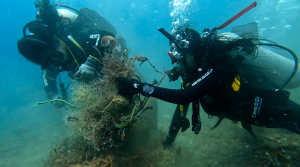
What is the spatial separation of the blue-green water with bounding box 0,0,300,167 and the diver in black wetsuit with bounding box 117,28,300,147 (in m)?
1.47

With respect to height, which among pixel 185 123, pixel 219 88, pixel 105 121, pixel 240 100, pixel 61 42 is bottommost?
pixel 105 121

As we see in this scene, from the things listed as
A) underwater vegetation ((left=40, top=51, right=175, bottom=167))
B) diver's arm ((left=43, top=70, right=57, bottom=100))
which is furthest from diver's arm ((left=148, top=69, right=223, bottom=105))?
diver's arm ((left=43, top=70, right=57, bottom=100))

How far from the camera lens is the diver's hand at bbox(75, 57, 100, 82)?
2.86 meters

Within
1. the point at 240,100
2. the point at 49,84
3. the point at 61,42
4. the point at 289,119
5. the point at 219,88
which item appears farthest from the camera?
the point at 49,84

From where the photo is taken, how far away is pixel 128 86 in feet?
7.49

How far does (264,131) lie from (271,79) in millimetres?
3236

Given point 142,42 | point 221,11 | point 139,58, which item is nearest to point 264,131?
point 139,58

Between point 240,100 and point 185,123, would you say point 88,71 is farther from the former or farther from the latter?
point 240,100

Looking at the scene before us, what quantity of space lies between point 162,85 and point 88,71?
1121 inches

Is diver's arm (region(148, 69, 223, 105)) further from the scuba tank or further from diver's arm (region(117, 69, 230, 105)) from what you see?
the scuba tank

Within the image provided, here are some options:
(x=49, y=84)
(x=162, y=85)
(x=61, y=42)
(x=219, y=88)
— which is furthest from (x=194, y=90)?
(x=162, y=85)

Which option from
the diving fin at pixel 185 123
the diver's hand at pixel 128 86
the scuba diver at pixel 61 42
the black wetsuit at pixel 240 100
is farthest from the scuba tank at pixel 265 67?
the scuba diver at pixel 61 42

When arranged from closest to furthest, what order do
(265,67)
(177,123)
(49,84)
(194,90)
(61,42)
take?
(194,90), (265,67), (61,42), (177,123), (49,84)

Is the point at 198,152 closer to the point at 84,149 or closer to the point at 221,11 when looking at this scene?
the point at 84,149
